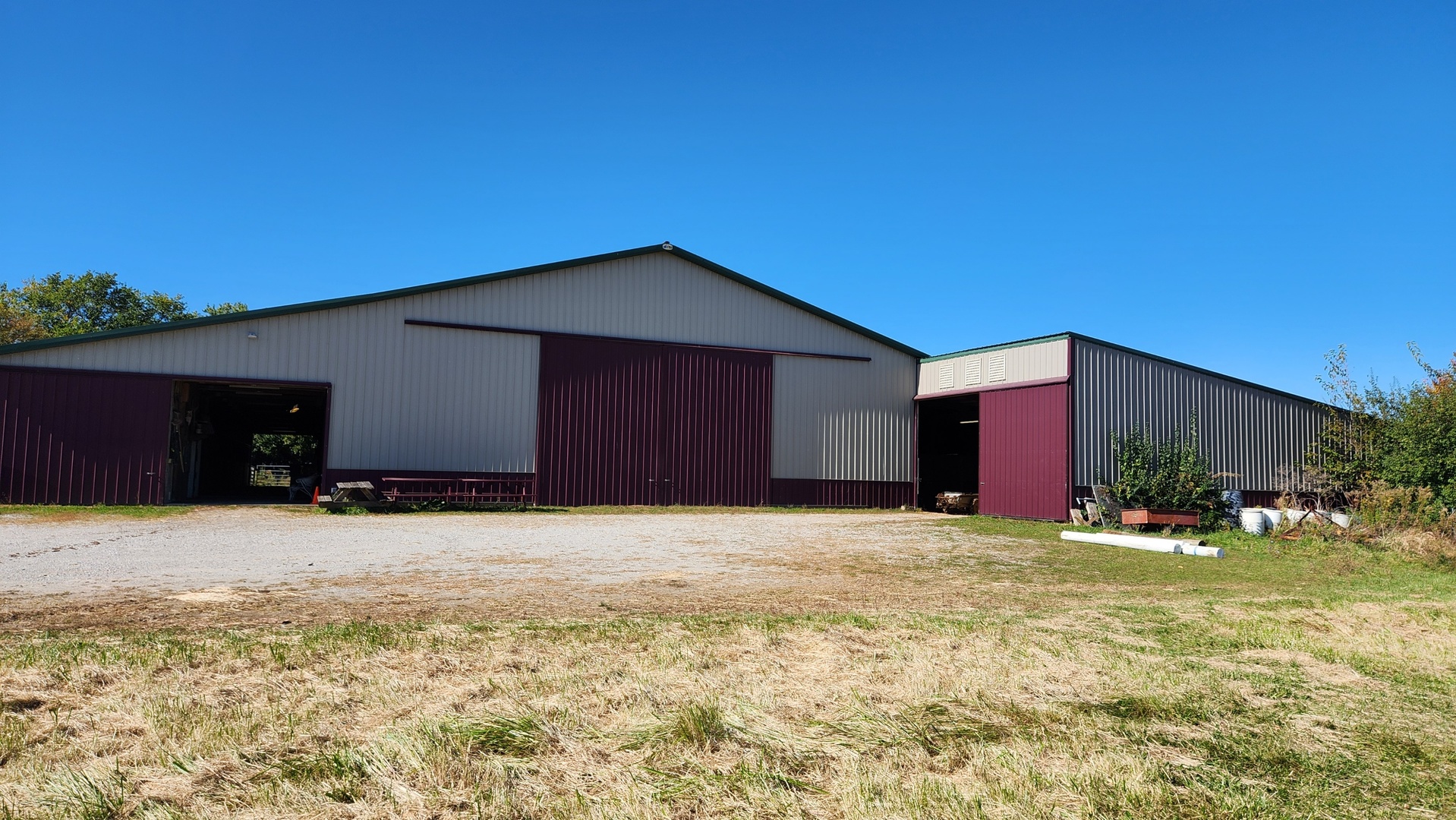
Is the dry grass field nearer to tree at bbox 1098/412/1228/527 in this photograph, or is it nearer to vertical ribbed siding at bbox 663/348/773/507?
tree at bbox 1098/412/1228/527

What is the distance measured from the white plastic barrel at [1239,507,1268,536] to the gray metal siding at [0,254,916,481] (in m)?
10.7

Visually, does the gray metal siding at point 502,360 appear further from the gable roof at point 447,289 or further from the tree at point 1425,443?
the tree at point 1425,443

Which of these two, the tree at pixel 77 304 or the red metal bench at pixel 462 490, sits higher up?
the tree at pixel 77 304

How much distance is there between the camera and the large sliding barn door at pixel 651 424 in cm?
2459

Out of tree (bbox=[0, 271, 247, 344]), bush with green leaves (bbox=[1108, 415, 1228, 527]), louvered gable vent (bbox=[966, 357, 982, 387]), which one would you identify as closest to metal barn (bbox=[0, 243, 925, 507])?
louvered gable vent (bbox=[966, 357, 982, 387])

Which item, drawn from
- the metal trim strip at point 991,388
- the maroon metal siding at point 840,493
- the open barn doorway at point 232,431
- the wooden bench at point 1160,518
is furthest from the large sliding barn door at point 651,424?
the wooden bench at point 1160,518

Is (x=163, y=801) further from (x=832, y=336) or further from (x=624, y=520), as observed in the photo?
(x=832, y=336)

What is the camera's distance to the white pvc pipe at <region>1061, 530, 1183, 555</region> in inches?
578

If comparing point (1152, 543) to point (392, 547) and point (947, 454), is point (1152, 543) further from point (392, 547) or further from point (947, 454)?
point (947, 454)

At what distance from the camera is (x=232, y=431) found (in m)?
36.7

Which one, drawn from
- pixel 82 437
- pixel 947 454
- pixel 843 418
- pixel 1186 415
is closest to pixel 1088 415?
pixel 1186 415

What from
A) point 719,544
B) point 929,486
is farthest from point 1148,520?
point 929,486

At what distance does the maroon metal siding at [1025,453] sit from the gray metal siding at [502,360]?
4.18m

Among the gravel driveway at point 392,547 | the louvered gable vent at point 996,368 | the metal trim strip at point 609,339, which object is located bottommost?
the gravel driveway at point 392,547
